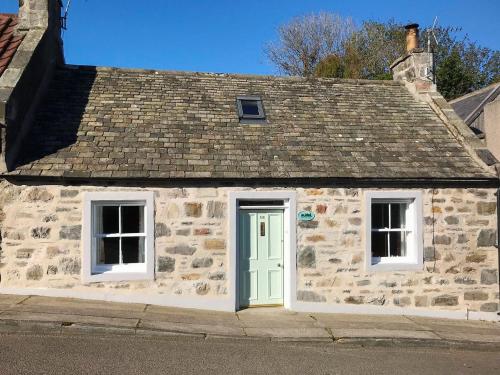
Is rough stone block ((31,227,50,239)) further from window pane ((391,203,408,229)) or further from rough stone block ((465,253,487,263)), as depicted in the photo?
rough stone block ((465,253,487,263))

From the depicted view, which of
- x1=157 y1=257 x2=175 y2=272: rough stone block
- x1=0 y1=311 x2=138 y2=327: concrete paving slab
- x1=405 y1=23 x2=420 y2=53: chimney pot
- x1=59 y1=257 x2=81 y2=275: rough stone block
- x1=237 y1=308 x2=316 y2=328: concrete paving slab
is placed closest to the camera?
x1=0 y1=311 x2=138 y2=327: concrete paving slab

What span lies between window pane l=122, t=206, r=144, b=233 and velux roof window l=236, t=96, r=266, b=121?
334 centimetres

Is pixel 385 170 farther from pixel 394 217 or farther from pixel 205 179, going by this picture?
pixel 205 179

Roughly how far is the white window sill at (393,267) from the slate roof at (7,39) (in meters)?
8.61

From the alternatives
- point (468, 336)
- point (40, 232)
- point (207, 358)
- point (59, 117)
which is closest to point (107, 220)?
point (40, 232)

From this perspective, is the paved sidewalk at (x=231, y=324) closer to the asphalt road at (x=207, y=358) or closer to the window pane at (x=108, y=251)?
the asphalt road at (x=207, y=358)

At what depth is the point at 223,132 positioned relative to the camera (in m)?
10.1

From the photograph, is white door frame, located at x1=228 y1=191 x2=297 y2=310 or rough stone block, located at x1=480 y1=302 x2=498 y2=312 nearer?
white door frame, located at x1=228 y1=191 x2=297 y2=310

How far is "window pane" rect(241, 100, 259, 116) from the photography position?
11062 mm

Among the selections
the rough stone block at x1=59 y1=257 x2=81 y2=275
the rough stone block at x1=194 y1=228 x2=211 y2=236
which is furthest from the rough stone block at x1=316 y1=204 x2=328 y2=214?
the rough stone block at x1=59 y1=257 x2=81 y2=275

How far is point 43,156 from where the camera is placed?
28.8 feet

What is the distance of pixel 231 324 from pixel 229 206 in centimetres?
225

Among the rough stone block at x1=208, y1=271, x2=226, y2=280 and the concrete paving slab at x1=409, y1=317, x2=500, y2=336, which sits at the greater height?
the rough stone block at x1=208, y1=271, x2=226, y2=280

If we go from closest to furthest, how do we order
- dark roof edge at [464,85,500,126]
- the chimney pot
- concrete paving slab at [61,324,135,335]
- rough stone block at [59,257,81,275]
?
concrete paving slab at [61,324,135,335] → rough stone block at [59,257,81,275] → the chimney pot → dark roof edge at [464,85,500,126]
